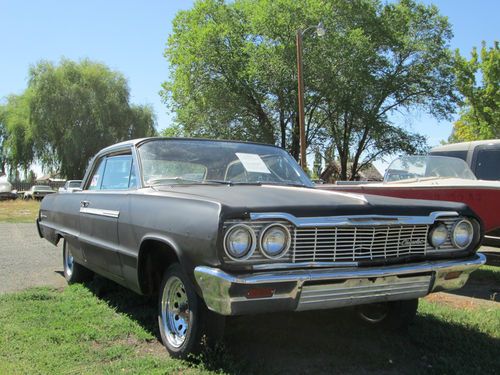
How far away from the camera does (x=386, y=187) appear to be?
6.10m

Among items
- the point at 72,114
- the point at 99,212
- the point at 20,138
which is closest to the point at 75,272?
the point at 99,212

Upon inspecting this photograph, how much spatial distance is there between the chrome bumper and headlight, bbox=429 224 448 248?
7.7 inches

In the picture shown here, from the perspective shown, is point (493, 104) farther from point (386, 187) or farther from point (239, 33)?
point (386, 187)

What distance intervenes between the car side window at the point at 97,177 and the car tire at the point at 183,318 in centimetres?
206

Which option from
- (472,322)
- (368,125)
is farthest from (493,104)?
(472,322)

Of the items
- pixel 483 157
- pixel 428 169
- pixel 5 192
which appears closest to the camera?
pixel 428 169

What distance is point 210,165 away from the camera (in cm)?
446

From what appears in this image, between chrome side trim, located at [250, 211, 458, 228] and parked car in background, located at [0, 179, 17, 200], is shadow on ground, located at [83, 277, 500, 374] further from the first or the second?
parked car in background, located at [0, 179, 17, 200]

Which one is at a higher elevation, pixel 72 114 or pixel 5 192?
pixel 72 114

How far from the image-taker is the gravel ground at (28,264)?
6098mm

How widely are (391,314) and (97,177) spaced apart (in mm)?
3378

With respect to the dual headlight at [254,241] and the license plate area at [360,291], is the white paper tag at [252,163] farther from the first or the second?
the license plate area at [360,291]

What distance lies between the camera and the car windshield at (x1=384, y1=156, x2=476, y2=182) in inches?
276

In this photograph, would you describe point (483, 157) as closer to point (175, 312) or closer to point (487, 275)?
point (487, 275)
